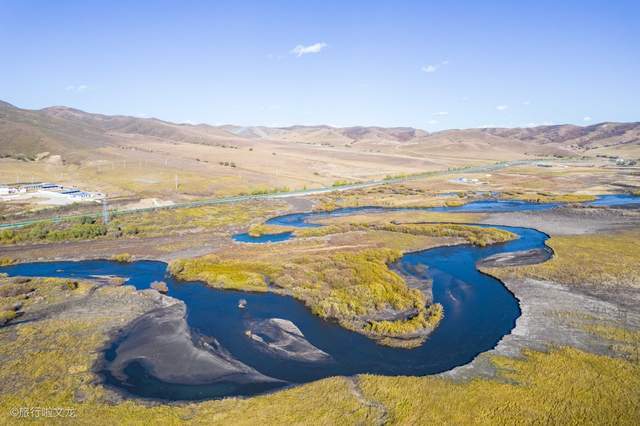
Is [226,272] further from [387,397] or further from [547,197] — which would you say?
[547,197]

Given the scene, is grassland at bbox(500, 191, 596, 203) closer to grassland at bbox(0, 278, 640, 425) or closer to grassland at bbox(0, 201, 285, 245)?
grassland at bbox(0, 201, 285, 245)

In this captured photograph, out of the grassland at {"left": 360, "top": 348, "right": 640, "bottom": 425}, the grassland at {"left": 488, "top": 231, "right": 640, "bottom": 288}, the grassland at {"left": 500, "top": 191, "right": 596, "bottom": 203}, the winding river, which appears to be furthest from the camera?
the grassland at {"left": 500, "top": 191, "right": 596, "bottom": 203}

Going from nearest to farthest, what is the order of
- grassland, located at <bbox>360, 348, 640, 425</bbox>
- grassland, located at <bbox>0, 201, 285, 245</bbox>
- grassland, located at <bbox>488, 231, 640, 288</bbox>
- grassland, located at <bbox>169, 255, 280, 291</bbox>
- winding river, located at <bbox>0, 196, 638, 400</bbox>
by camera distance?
grassland, located at <bbox>360, 348, 640, 425</bbox>, winding river, located at <bbox>0, 196, 638, 400</bbox>, grassland, located at <bbox>488, 231, 640, 288</bbox>, grassland, located at <bbox>169, 255, 280, 291</bbox>, grassland, located at <bbox>0, 201, 285, 245</bbox>

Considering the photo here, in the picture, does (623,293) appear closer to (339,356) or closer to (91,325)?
(339,356)

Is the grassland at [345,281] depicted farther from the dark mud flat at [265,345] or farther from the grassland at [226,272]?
the dark mud flat at [265,345]

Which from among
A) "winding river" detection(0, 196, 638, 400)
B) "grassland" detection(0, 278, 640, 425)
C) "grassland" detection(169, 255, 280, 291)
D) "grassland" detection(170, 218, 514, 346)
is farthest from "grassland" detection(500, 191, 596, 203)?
"grassland" detection(169, 255, 280, 291)

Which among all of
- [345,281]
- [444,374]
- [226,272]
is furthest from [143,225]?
[444,374]
